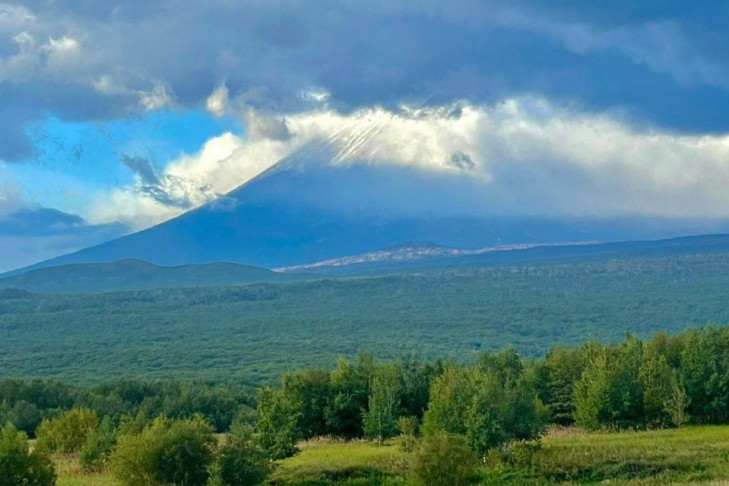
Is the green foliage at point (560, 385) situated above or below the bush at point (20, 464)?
below

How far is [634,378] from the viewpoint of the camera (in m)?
46.3

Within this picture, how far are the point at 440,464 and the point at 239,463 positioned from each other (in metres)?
6.06

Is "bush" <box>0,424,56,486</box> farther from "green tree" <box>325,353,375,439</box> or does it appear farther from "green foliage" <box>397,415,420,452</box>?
"green tree" <box>325,353,375,439</box>

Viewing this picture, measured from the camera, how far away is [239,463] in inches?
1227

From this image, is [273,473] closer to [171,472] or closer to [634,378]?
[171,472]

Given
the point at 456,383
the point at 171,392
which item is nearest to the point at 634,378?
the point at 456,383

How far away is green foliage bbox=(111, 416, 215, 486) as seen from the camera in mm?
30734

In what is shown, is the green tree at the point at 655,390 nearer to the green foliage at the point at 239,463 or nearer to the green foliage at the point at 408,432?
the green foliage at the point at 408,432

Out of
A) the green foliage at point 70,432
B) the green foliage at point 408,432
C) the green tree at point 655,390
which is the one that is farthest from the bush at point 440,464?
the green tree at point 655,390

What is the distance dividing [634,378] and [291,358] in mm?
82096

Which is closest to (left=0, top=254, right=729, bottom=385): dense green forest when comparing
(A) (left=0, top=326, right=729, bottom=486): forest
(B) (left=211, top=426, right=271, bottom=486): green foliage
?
(A) (left=0, top=326, right=729, bottom=486): forest

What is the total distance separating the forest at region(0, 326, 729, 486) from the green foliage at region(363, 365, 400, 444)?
0.07 metres

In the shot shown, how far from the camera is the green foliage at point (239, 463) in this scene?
30.9 m

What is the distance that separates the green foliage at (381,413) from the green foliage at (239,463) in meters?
13.1
